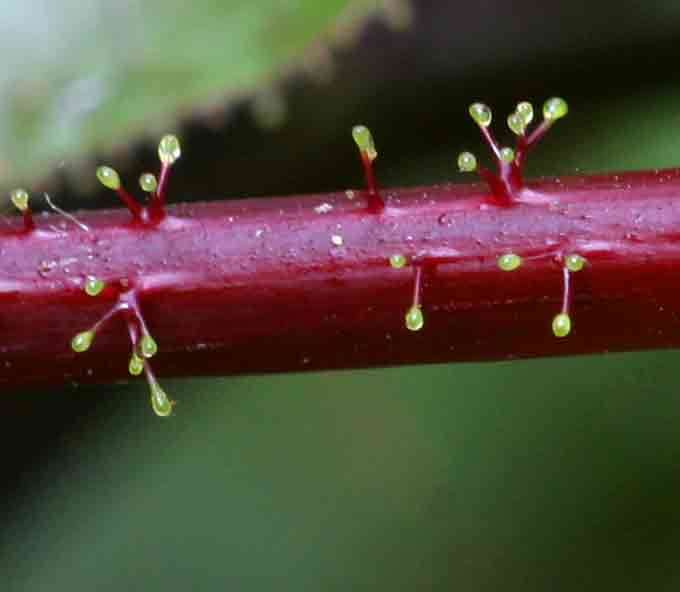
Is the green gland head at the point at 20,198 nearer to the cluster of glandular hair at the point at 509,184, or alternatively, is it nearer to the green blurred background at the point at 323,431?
the cluster of glandular hair at the point at 509,184

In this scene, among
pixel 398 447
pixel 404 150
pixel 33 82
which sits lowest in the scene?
pixel 398 447

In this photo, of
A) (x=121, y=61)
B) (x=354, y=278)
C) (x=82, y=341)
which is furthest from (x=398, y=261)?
(x=121, y=61)

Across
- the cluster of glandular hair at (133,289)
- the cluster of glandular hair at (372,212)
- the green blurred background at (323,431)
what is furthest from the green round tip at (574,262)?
the green blurred background at (323,431)

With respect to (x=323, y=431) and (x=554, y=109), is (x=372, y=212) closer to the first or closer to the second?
(x=554, y=109)

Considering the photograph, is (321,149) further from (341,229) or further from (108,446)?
(341,229)

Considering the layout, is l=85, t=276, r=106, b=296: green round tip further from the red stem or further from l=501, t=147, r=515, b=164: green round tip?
l=501, t=147, r=515, b=164: green round tip

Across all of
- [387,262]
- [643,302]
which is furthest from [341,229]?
[643,302]
